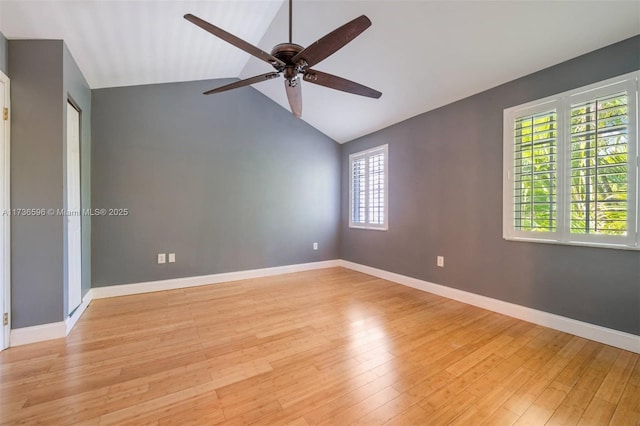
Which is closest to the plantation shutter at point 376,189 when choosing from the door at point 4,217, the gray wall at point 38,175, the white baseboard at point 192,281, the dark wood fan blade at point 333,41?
the white baseboard at point 192,281

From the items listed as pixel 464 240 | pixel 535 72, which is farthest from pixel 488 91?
pixel 464 240

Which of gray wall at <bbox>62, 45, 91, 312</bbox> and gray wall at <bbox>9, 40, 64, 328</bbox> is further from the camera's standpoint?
gray wall at <bbox>62, 45, 91, 312</bbox>

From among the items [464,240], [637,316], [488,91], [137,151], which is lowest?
[637,316]

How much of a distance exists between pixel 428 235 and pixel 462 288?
2.44 ft

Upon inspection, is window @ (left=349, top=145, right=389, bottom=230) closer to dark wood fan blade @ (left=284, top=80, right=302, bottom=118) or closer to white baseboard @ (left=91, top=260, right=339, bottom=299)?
white baseboard @ (left=91, top=260, right=339, bottom=299)

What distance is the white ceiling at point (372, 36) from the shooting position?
6.38 feet

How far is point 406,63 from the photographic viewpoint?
2742 mm

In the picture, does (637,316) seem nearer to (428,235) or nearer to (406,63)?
(428,235)

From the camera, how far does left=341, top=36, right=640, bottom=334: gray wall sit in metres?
2.09

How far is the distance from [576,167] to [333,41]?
2.30m

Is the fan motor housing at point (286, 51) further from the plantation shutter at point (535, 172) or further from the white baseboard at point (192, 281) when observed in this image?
the white baseboard at point (192, 281)

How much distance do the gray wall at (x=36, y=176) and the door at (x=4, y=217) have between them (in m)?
0.04

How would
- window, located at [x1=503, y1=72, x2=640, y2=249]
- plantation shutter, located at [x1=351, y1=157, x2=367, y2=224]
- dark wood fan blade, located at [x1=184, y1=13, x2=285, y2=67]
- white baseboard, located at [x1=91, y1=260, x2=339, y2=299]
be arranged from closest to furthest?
dark wood fan blade, located at [x1=184, y1=13, x2=285, y2=67] < window, located at [x1=503, y1=72, x2=640, y2=249] < white baseboard, located at [x1=91, y1=260, x2=339, y2=299] < plantation shutter, located at [x1=351, y1=157, x2=367, y2=224]

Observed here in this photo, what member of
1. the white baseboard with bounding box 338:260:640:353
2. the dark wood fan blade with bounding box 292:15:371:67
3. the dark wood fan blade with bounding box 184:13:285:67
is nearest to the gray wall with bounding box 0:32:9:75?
the dark wood fan blade with bounding box 184:13:285:67
